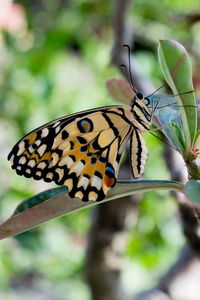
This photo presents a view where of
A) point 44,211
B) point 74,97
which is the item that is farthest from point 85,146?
point 74,97

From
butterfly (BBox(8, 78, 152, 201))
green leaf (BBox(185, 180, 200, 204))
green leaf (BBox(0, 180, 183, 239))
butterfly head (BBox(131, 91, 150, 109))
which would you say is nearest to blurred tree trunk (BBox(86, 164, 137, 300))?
butterfly (BBox(8, 78, 152, 201))

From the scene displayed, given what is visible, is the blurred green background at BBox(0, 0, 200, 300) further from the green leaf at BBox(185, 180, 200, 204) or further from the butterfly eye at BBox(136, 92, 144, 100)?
the green leaf at BBox(185, 180, 200, 204)

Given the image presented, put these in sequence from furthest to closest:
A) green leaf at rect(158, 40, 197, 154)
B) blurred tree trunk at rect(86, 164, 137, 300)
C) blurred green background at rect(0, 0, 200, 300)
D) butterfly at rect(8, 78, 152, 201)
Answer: blurred green background at rect(0, 0, 200, 300) → blurred tree trunk at rect(86, 164, 137, 300) → butterfly at rect(8, 78, 152, 201) → green leaf at rect(158, 40, 197, 154)

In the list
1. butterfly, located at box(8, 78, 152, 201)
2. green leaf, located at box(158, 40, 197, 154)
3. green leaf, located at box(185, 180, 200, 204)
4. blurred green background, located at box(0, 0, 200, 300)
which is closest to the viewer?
green leaf, located at box(185, 180, 200, 204)

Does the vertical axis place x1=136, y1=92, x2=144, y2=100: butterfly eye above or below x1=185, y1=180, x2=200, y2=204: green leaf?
above

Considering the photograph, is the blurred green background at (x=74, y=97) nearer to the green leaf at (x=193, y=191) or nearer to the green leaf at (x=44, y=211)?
the green leaf at (x=44, y=211)

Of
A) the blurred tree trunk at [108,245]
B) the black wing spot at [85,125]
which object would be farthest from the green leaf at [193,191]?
the blurred tree trunk at [108,245]

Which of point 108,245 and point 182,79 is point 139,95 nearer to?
point 182,79
